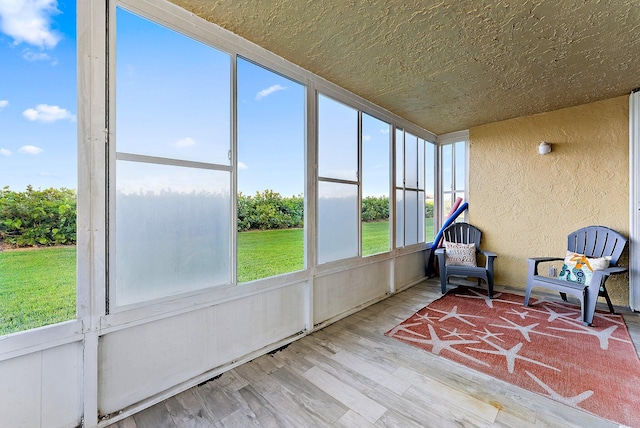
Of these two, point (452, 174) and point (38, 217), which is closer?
point (38, 217)

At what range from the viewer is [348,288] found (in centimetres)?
306

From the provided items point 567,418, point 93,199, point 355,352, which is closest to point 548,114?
point 567,418

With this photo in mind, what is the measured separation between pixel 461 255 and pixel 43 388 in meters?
4.24

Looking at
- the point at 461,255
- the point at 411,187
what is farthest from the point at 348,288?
the point at 411,187

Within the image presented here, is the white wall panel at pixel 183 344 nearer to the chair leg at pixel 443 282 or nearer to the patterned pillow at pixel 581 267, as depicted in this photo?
the chair leg at pixel 443 282

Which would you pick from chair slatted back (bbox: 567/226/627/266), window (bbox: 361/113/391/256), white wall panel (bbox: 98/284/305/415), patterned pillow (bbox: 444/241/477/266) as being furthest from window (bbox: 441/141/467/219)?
white wall panel (bbox: 98/284/305/415)

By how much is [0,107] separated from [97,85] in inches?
16.2

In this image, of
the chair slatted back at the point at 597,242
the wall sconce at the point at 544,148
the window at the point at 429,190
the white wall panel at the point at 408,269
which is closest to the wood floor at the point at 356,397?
the chair slatted back at the point at 597,242

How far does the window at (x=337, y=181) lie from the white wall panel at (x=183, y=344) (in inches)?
29.3

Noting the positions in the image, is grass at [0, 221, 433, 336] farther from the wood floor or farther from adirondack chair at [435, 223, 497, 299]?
adirondack chair at [435, 223, 497, 299]

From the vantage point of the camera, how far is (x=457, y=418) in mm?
1533

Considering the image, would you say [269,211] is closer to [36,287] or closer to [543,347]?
[36,287]

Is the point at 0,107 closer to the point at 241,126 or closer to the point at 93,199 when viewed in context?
the point at 93,199

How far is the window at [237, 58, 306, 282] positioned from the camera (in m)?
2.20
